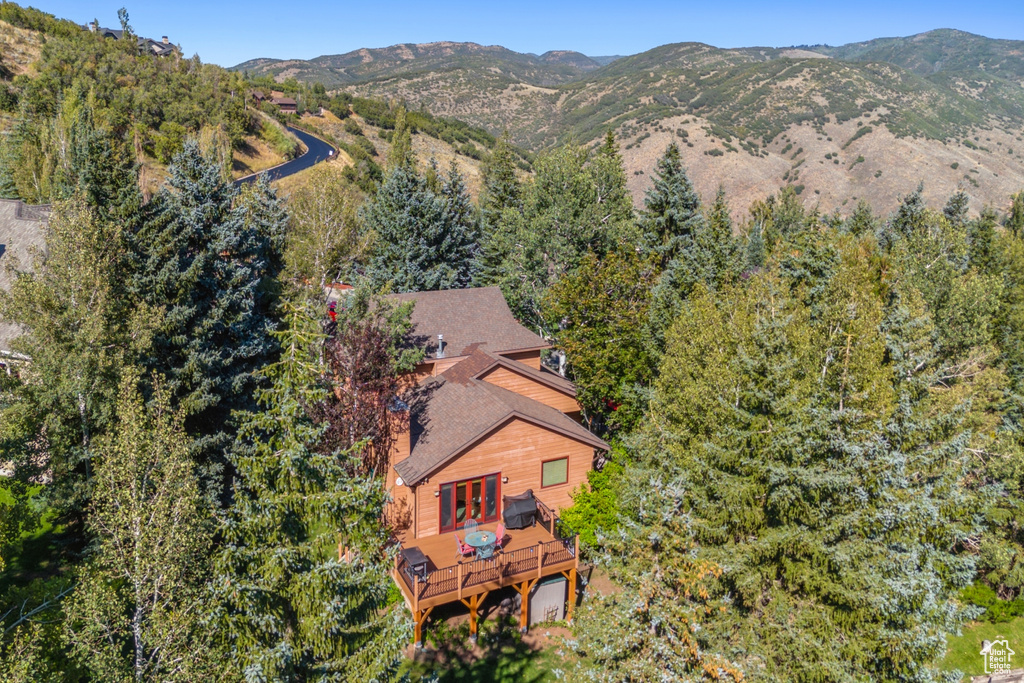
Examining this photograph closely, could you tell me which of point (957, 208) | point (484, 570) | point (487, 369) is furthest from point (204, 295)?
point (957, 208)

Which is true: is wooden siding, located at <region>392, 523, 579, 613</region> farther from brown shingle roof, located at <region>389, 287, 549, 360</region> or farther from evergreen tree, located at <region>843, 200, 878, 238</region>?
evergreen tree, located at <region>843, 200, 878, 238</region>

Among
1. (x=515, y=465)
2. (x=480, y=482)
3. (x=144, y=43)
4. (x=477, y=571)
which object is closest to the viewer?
(x=477, y=571)

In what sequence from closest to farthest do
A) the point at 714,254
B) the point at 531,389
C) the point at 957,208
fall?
the point at 531,389 < the point at 714,254 < the point at 957,208

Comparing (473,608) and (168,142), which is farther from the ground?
(168,142)

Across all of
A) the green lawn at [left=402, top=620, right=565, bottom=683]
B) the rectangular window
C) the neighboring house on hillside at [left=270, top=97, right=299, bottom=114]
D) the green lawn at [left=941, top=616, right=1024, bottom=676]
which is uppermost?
the neighboring house on hillside at [left=270, top=97, right=299, bottom=114]

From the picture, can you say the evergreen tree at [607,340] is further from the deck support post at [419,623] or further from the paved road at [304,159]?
the paved road at [304,159]

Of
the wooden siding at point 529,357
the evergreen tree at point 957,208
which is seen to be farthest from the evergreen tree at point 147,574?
the evergreen tree at point 957,208

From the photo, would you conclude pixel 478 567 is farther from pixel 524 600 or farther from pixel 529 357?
pixel 529 357

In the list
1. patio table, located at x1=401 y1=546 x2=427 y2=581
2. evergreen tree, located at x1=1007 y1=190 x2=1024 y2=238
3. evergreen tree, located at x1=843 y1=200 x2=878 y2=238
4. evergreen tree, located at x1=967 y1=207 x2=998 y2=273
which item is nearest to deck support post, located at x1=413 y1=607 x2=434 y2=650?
patio table, located at x1=401 y1=546 x2=427 y2=581
